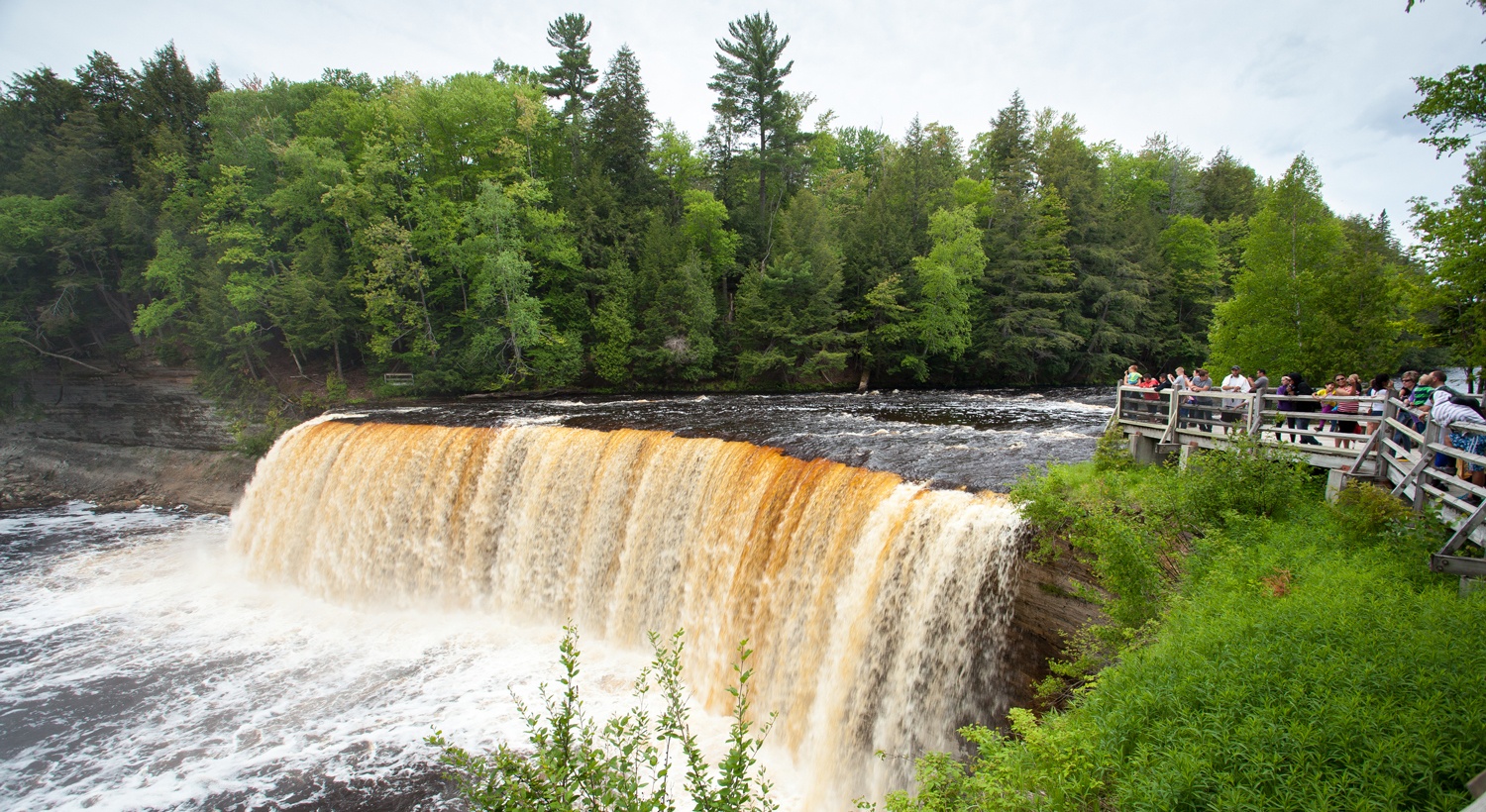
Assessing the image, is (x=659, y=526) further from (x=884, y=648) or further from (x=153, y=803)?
(x=153, y=803)

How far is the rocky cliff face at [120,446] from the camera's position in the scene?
25.3m

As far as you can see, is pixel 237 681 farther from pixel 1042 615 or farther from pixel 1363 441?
pixel 1363 441

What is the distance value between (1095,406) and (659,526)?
61.8ft

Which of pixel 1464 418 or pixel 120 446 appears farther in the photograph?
pixel 120 446

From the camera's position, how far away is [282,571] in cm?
1697

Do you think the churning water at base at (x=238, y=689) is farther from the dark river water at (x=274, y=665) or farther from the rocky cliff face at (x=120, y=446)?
the rocky cliff face at (x=120, y=446)

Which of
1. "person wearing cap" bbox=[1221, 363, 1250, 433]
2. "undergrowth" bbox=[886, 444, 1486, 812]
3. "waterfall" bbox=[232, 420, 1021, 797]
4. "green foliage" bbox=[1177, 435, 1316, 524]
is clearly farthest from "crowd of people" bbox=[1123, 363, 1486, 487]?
"waterfall" bbox=[232, 420, 1021, 797]

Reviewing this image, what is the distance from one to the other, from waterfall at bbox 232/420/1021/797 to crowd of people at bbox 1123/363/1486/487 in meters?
4.31

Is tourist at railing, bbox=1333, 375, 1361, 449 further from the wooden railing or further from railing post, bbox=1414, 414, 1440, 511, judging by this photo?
railing post, bbox=1414, 414, 1440, 511

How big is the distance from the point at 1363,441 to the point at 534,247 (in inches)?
1186

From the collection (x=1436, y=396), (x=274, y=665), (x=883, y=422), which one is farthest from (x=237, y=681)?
(x=1436, y=396)

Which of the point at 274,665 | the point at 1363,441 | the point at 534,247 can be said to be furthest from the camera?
the point at 534,247

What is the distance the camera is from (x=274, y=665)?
12.5 m

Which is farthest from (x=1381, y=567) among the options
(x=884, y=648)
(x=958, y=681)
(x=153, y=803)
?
(x=153, y=803)
